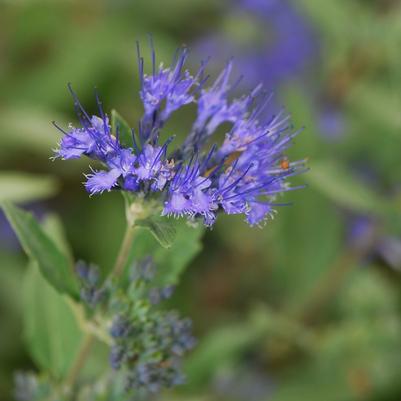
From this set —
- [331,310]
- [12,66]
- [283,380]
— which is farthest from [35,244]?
[12,66]


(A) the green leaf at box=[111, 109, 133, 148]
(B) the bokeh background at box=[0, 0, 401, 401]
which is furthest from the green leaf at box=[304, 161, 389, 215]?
(A) the green leaf at box=[111, 109, 133, 148]

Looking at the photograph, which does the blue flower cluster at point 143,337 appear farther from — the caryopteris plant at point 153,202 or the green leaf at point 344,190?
the green leaf at point 344,190

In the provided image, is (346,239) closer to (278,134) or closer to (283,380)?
(283,380)

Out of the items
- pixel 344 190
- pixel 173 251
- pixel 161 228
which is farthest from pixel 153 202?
pixel 344 190

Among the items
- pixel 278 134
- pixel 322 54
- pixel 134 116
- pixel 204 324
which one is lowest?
pixel 278 134

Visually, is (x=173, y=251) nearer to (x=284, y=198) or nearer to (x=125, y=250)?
(x=125, y=250)

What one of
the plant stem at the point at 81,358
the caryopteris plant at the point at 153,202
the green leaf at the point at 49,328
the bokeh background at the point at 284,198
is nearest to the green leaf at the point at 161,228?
the caryopteris plant at the point at 153,202
